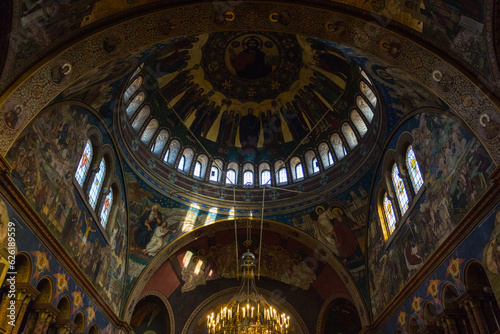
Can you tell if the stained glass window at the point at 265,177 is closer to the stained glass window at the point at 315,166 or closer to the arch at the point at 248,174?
the arch at the point at 248,174

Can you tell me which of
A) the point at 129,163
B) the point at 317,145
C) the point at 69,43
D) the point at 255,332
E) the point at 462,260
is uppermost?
the point at 317,145

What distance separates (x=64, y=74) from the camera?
10672mm

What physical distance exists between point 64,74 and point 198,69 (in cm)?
923

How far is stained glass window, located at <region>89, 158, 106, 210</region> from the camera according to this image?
15.1 m

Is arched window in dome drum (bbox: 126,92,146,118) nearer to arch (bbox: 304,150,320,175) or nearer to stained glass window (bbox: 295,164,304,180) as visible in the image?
stained glass window (bbox: 295,164,304,180)

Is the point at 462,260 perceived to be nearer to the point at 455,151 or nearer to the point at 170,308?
the point at 455,151

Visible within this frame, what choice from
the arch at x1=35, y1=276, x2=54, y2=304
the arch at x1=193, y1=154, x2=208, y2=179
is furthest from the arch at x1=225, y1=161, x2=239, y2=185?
the arch at x1=35, y1=276, x2=54, y2=304

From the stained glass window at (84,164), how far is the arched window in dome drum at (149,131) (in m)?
4.09

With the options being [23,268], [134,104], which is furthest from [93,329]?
[134,104]

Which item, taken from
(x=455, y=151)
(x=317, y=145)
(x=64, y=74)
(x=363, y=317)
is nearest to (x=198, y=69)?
(x=317, y=145)

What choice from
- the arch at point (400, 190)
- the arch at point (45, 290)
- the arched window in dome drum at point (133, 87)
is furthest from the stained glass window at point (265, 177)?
the arch at point (45, 290)

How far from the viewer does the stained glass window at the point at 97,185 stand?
1512cm

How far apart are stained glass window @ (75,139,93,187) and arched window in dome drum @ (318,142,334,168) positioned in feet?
36.7

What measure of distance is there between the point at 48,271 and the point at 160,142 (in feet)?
30.7
